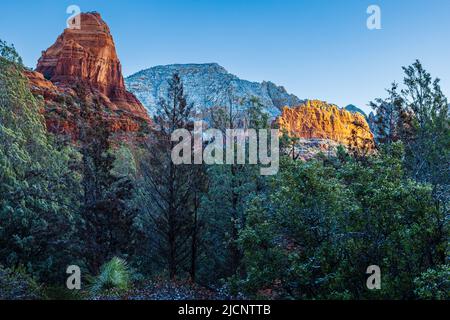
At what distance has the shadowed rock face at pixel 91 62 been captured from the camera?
94625 millimetres

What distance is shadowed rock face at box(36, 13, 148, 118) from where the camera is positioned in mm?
94625

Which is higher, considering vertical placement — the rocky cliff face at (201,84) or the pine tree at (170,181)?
the rocky cliff face at (201,84)

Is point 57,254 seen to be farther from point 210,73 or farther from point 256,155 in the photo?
point 210,73

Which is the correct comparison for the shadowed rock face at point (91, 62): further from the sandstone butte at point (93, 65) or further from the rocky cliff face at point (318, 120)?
the rocky cliff face at point (318, 120)

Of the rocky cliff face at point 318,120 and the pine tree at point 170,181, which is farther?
the rocky cliff face at point 318,120

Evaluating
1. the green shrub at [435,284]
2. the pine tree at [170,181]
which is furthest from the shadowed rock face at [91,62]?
the green shrub at [435,284]

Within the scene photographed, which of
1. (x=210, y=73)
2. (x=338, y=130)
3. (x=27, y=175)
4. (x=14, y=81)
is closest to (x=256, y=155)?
(x=27, y=175)

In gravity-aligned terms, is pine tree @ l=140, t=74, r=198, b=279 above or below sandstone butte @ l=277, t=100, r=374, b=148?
below

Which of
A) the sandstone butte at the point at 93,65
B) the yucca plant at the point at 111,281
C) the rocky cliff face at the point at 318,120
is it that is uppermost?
the sandstone butte at the point at 93,65

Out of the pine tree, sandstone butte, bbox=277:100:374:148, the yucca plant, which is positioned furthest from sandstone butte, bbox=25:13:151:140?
the yucca plant

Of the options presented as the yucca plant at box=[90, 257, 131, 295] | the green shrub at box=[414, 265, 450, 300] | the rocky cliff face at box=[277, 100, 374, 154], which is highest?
the rocky cliff face at box=[277, 100, 374, 154]

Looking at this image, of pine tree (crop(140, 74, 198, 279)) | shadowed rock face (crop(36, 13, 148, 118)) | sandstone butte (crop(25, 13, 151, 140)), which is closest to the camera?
pine tree (crop(140, 74, 198, 279))

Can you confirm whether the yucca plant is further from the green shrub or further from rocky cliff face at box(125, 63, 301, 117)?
rocky cliff face at box(125, 63, 301, 117)

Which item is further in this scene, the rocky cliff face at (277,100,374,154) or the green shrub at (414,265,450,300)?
the rocky cliff face at (277,100,374,154)
